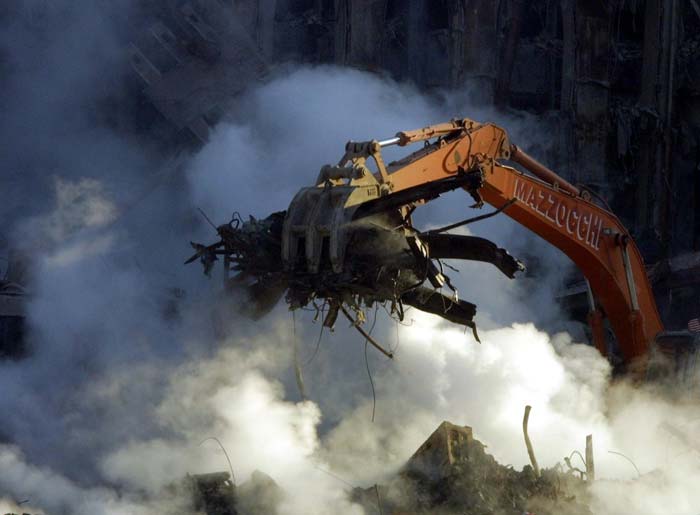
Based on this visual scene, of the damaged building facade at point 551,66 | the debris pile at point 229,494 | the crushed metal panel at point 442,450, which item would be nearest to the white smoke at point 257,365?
the debris pile at point 229,494

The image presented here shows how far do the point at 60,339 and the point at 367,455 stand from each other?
14.3 ft

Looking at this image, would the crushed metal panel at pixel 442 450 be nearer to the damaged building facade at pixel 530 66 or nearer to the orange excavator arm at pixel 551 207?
the orange excavator arm at pixel 551 207

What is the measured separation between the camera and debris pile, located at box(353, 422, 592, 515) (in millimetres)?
10242

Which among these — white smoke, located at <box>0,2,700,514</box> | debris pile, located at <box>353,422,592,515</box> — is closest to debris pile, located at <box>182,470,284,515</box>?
white smoke, located at <box>0,2,700,514</box>

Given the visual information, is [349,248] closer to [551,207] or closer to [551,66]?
[551,207]

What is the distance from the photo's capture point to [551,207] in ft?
37.0

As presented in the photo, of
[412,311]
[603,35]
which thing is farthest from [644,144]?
[412,311]

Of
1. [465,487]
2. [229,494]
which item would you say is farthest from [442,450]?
[229,494]

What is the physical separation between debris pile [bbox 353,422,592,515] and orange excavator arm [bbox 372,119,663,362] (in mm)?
1989

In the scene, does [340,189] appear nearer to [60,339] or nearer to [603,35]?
[60,339]

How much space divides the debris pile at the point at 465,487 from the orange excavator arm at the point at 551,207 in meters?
1.99

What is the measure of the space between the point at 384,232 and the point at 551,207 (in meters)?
2.70

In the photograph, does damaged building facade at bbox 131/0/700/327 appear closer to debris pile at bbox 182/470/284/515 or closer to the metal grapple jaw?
the metal grapple jaw

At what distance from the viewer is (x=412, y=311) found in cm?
1365
